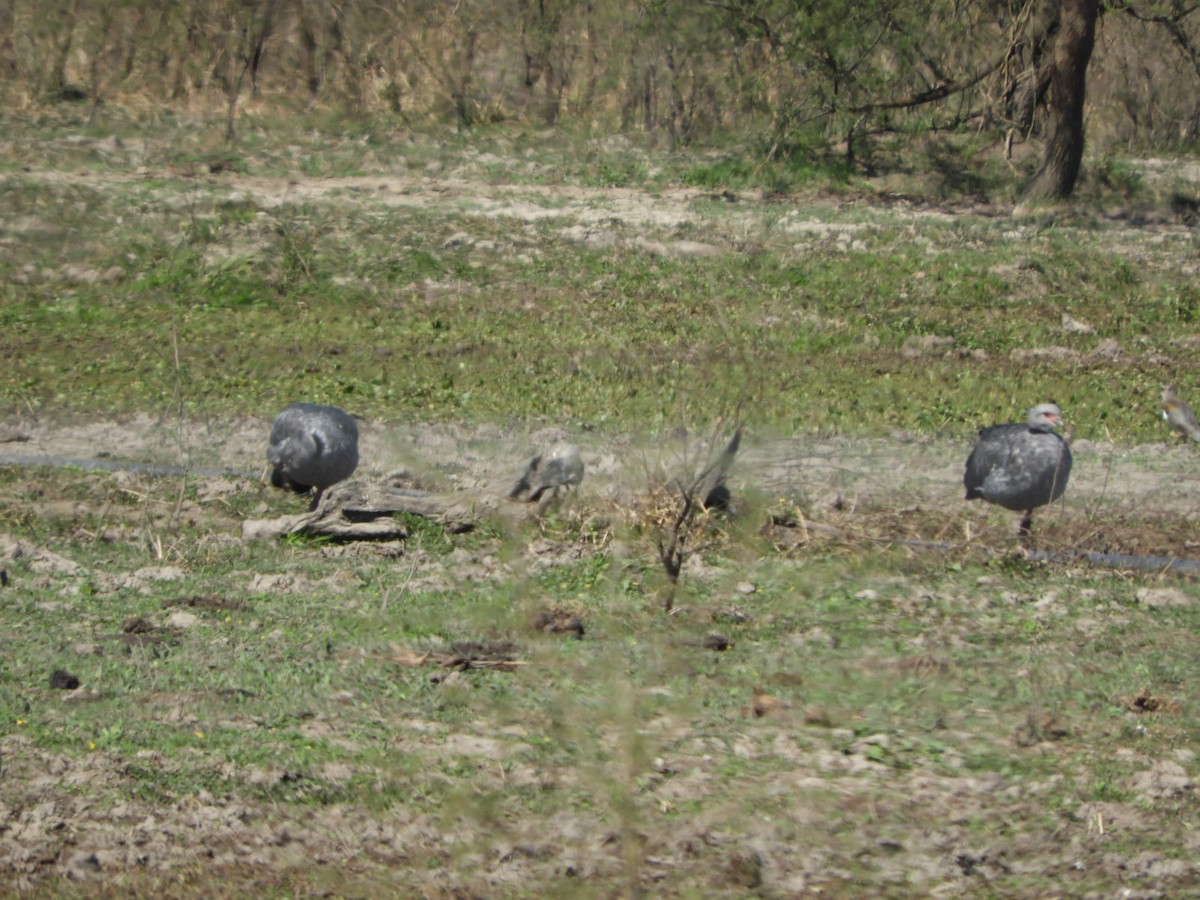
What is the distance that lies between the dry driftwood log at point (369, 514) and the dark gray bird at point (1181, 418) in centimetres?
405

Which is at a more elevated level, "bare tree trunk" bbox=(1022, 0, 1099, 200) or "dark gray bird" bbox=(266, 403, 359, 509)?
"bare tree trunk" bbox=(1022, 0, 1099, 200)

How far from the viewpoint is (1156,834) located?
382cm

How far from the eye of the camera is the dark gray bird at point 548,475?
21.1 ft

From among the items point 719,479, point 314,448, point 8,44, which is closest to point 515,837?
point 719,479

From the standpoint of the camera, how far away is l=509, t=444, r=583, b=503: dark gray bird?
643 cm

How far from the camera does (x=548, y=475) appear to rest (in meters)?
6.46

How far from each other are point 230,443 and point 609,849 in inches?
191

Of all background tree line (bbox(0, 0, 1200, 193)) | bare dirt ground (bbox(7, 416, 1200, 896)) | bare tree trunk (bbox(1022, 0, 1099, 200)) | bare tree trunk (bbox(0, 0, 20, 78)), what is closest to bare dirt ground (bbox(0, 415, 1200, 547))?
bare dirt ground (bbox(7, 416, 1200, 896))

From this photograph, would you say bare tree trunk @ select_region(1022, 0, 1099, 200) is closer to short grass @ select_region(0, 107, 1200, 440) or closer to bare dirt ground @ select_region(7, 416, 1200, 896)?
short grass @ select_region(0, 107, 1200, 440)

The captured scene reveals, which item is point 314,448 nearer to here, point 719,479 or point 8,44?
point 719,479

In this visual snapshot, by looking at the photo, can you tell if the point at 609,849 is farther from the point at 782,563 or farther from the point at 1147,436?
the point at 1147,436

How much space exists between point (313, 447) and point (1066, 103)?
9.29 m

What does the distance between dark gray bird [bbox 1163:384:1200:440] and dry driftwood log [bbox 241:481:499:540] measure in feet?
13.3

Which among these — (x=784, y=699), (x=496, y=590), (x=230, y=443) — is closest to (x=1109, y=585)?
(x=784, y=699)
